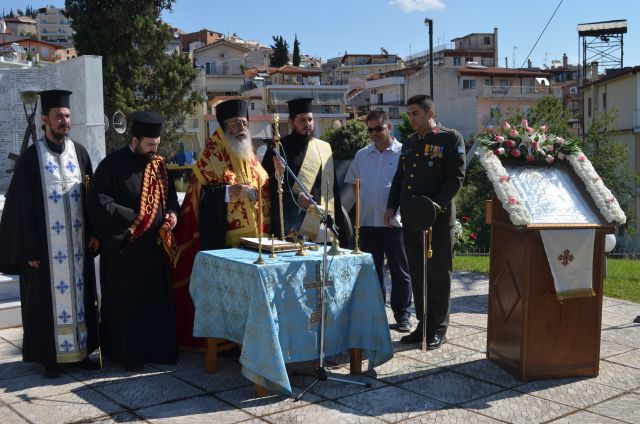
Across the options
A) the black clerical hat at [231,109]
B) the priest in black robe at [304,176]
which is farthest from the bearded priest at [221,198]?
the priest in black robe at [304,176]

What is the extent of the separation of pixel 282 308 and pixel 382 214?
2.31 meters

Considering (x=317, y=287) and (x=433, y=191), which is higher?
(x=433, y=191)

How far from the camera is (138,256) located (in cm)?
590

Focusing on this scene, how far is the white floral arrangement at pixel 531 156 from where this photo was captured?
211 inches

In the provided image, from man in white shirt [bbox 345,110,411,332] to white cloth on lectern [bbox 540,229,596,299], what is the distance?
188 cm

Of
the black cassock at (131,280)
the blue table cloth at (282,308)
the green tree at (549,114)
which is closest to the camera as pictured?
the blue table cloth at (282,308)

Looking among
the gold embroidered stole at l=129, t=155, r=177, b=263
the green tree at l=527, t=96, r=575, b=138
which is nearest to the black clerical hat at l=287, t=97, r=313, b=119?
the gold embroidered stole at l=129, t=155, r=177, b=263

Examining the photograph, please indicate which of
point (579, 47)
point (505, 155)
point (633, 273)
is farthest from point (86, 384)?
point (579, 47)

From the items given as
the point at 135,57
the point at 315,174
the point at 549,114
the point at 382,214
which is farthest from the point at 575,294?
the point at 135,57

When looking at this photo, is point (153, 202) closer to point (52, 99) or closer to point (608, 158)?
point (52, 99)

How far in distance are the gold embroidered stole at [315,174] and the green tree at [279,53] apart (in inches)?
2991

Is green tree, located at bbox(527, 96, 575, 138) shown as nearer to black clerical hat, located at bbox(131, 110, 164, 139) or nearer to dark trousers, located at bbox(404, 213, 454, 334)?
dark trousers, located at bbox(404, 213, 454, 334)

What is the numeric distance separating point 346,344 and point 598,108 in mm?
38491

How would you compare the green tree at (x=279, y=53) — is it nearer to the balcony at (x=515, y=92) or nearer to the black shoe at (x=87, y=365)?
the balcony at (x=515, y=92)
